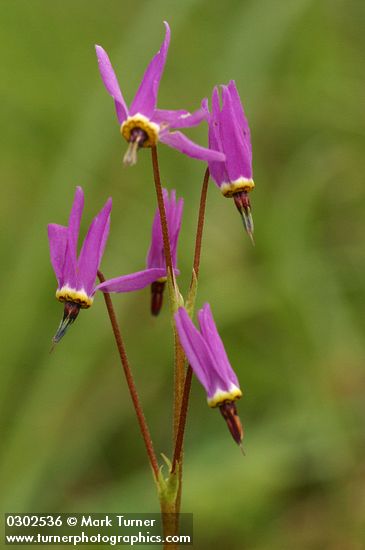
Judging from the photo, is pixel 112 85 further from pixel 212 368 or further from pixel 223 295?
pixel 223 295

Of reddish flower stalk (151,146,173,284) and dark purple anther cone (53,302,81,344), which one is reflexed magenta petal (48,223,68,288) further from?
reddish flower stalk (151,146,173,284)

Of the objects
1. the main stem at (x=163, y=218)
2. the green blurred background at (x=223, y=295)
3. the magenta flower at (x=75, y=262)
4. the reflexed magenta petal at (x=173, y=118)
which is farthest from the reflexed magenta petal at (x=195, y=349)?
the green blurred background at (x=223, y=295)

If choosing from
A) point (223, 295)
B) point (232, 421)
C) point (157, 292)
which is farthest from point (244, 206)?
point (223, 295)

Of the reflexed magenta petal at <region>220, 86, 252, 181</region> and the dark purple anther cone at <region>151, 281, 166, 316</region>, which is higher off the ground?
the reflexed magenta petal at <region>220, 86, 252, 181</region>

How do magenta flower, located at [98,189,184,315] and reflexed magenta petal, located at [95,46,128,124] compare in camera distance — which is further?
magenta flower, located at [98,189,184,315]

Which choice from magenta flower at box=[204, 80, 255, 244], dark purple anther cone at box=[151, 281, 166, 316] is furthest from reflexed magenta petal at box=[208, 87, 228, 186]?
dark purple anther cone at box=[151, 281, 166, 316]
